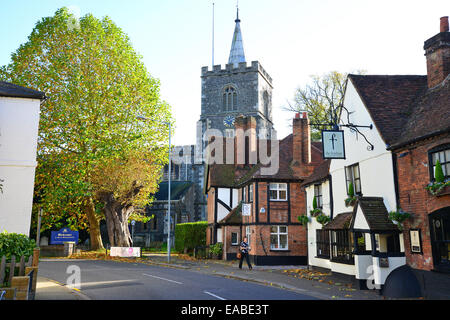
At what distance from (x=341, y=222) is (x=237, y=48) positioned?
53.9m

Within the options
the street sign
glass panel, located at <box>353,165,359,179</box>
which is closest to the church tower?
the street sign

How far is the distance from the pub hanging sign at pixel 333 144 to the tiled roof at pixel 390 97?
1769 mm

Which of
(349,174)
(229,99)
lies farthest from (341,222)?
(229,99)

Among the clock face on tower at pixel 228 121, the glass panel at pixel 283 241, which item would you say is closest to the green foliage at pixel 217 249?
the glass panel at pixel 283 241

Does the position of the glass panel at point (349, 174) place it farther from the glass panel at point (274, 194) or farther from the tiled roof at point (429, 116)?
the glass panel at point (274, 194)

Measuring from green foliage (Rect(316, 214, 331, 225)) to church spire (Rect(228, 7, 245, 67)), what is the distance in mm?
47645

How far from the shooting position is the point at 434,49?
53.3 feet

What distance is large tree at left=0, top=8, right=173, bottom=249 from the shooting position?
28.9m

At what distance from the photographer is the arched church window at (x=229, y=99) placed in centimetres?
6085

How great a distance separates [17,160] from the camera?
1914cm

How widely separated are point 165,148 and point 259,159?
8071 mm

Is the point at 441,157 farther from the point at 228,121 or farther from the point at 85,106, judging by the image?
the point at 228,121

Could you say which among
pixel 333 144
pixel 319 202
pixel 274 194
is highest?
pixel 333 144
